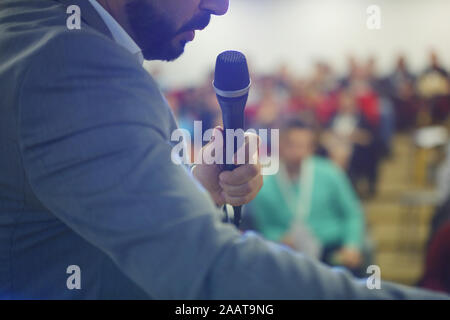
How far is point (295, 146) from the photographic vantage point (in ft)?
8.91

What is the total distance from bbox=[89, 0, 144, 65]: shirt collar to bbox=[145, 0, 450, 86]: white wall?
25.3 ft

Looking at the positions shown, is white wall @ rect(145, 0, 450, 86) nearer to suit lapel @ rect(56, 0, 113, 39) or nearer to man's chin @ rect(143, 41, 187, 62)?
man's chin @ rect(143, 41, 187, 62)

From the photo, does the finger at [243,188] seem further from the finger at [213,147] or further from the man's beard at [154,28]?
the man's beard at [154,28]

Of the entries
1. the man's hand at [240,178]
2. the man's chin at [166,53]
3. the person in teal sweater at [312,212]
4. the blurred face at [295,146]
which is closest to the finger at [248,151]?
the man's hand at [240,178]

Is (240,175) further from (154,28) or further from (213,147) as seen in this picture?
(154,28)

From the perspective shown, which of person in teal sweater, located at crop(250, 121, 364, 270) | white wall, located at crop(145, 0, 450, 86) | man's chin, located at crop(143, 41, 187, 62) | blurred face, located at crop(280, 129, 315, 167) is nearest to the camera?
man's chin, located at crop(143, 41, 187, 62)

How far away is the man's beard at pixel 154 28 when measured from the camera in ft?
2.26

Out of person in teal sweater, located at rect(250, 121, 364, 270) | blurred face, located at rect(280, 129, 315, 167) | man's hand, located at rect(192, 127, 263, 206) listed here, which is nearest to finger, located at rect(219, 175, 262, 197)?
man's hand, located at rect(192, 127, 263, 206)

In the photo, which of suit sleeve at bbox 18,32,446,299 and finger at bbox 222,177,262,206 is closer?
suit sleeve at bbox 18,32,446,299

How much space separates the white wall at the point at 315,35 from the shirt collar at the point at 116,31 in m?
7.71

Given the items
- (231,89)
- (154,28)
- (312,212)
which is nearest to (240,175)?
(231,89)

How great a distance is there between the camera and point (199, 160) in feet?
2.98

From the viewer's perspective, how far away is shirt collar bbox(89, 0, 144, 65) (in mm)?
652
